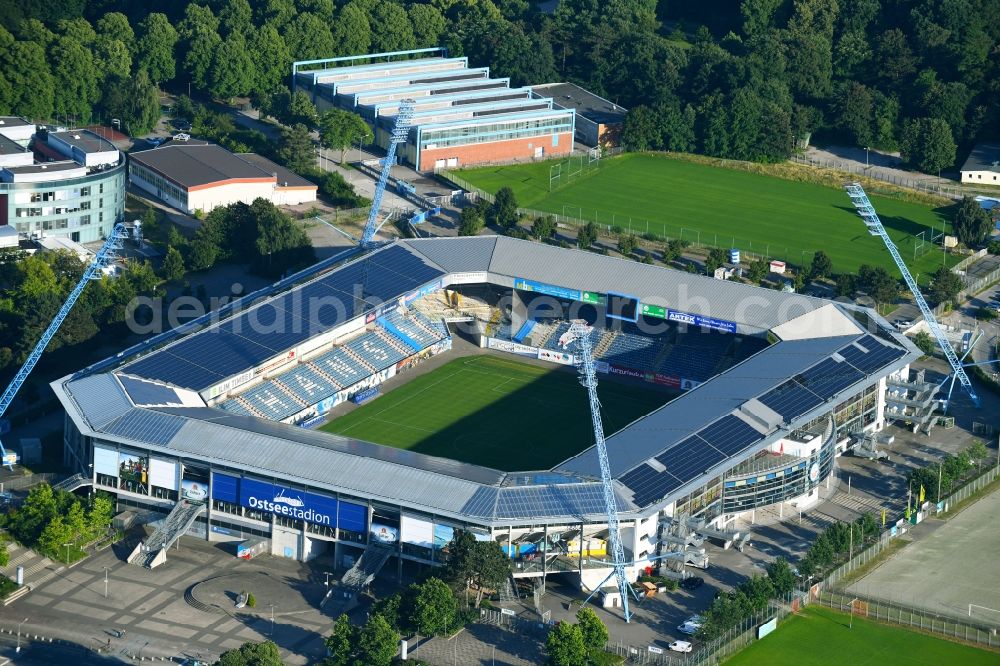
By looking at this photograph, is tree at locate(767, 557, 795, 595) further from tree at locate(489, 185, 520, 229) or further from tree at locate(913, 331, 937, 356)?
tree at locate(489, 185, 520, 229)

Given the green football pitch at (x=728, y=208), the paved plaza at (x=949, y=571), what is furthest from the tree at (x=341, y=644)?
the green football pitch at (x=728, y=208)

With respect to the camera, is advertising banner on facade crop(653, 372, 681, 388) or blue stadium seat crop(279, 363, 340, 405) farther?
advertising banner on facade crop(653, 372, 681, 388)

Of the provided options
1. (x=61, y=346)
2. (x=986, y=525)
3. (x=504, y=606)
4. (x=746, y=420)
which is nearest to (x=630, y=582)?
(x=504, y=606)

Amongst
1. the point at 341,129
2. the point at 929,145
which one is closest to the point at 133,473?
the point at 341,129

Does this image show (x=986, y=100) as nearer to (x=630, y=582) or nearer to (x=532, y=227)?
(x=532, y=227)

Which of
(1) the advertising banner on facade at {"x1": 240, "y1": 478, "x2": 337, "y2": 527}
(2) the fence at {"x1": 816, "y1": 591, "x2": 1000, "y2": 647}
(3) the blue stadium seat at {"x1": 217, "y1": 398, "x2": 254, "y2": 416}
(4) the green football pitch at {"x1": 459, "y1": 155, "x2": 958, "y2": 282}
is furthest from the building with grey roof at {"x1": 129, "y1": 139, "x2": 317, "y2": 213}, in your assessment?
(2) the fence at {"x1": 816, "y1": 591, "x2": 1000, "y2": 647}

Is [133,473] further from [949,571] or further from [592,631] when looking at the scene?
[949,571]
